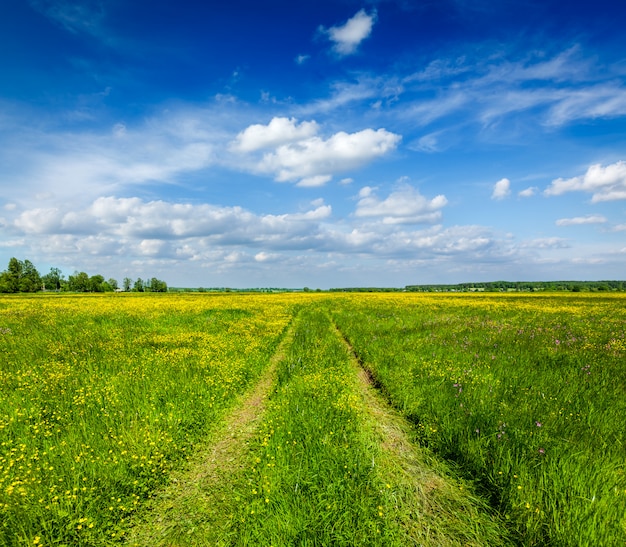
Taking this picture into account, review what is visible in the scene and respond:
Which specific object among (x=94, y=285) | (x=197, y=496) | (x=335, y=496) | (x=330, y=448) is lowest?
(x=197, y=496)

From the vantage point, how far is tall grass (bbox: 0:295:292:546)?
388 cm

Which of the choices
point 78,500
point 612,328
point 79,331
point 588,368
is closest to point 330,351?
point 588,368

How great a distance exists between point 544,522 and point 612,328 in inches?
689

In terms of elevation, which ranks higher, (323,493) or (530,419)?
(530,419)

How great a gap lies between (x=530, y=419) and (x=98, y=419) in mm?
8659

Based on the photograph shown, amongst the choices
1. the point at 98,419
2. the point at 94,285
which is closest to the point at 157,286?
the point at 94,285

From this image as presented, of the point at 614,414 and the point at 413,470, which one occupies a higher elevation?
the point at 614,414

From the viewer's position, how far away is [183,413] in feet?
21.6

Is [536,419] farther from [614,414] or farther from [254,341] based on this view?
[254,341]

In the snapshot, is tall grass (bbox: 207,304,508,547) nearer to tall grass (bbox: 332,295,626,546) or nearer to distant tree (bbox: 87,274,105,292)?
tall grass (bbox: 332,295,626,546)

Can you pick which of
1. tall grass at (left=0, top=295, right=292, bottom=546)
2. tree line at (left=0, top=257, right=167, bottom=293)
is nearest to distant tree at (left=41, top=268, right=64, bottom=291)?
tree line at (left=0, top=257, right=167, bottom=293)

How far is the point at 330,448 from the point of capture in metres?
5.14

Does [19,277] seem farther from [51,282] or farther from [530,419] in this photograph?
[530,419]

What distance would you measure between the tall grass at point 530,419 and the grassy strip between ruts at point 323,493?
52 cm
